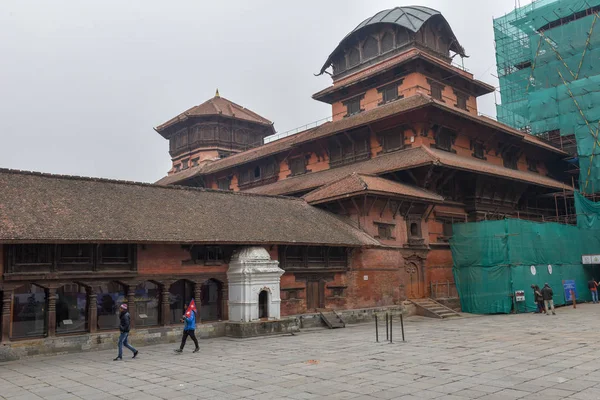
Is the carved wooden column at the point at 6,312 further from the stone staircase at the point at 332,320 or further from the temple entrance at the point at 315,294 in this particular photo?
the stone staircase at the point at 332,320

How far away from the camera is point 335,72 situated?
4100 cm

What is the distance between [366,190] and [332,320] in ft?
20.3

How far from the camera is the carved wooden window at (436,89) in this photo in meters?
34.5

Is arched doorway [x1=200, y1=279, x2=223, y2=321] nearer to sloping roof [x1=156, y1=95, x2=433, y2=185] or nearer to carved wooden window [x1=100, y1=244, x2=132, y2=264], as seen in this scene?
carved wooden window [x1=100, y1=244, x2=132, y2=264]

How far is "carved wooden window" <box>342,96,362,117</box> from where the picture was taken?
3712 centimetres

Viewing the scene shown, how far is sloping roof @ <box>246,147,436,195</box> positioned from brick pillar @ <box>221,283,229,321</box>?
11.2 m

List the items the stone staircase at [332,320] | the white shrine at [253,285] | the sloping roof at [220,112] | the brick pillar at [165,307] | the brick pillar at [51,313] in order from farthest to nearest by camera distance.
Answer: the sloping roof at [220,112] < the stone staircase at [332,320] < the white shrine at [253,285] < the brick pillar at [165,307] < the brick pillar at [51,313]

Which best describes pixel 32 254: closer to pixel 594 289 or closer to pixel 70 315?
pixel 70 315

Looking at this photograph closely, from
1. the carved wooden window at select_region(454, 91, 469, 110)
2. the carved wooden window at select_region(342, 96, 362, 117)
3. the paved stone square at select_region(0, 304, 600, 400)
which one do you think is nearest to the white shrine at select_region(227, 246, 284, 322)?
the paved stone square at select_region(0, 304, 600, 400)

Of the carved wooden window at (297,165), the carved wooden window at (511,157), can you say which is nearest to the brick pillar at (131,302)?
the carved wooden window at (297,165)

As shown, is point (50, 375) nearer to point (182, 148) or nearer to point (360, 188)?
point (360, 188)

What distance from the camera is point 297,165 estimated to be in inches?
1480

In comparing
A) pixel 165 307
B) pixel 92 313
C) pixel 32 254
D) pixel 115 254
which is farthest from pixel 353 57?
pixel 32 254

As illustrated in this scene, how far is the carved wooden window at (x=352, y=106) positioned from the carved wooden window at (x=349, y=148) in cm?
403
